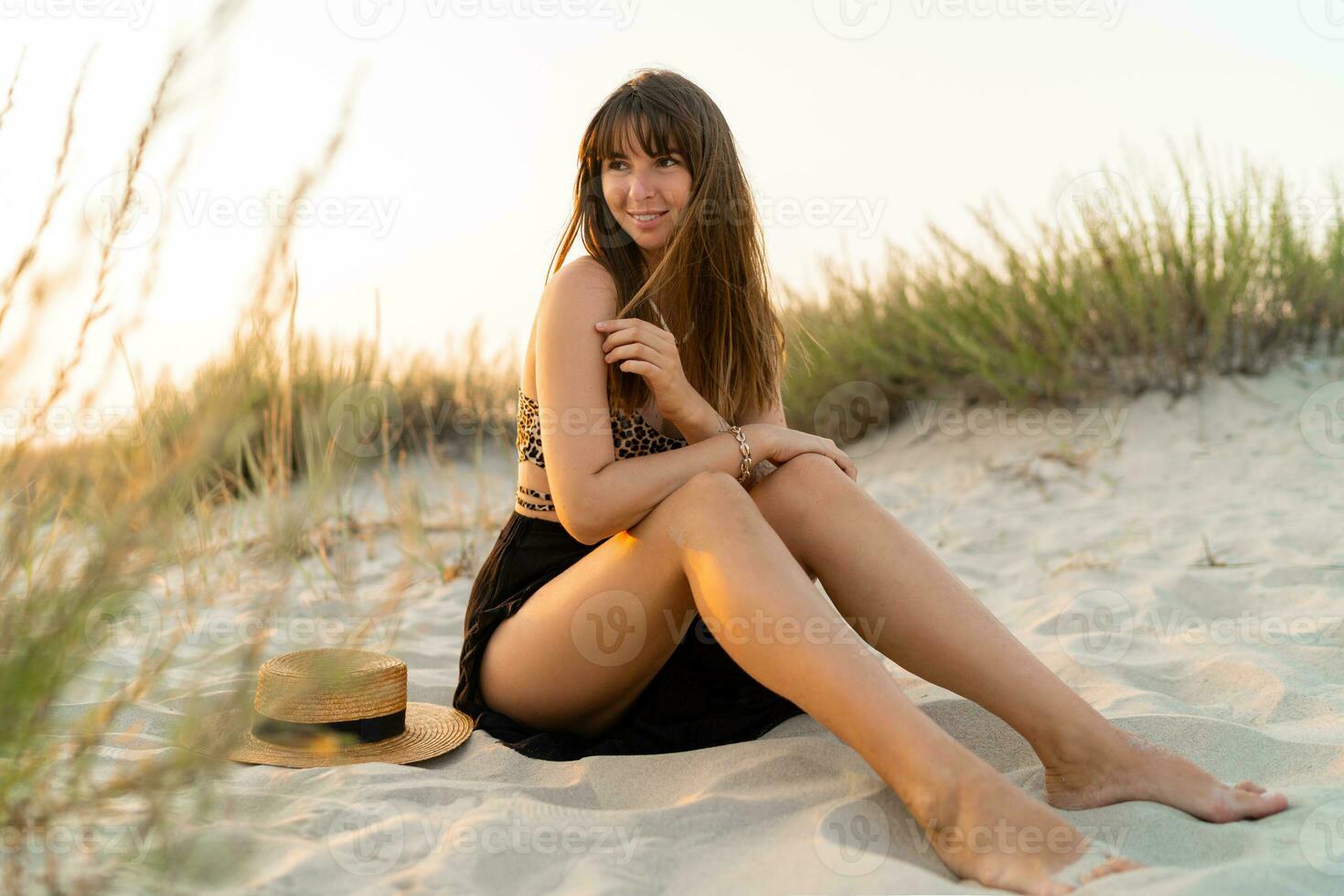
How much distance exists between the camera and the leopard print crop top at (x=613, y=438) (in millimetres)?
2502

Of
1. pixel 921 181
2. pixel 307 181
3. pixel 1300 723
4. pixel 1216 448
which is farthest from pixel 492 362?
pixel 307 181

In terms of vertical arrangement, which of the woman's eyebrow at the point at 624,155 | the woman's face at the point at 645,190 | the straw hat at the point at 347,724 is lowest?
the straw hat at the point at 347,724

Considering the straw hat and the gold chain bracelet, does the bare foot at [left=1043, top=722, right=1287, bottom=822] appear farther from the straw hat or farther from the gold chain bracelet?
the straw hat

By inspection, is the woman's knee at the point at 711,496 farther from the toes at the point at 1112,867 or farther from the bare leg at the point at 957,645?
the toes at the point at 1112,867

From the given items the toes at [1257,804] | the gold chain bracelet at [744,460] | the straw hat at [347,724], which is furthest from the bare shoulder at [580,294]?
the toes at [1257,804]

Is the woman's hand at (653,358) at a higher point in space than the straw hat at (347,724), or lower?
higher

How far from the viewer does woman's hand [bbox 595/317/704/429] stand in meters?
2.23

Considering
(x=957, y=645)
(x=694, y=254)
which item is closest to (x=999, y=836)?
(x=957, y=645)

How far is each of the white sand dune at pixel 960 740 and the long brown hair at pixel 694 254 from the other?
0.85m

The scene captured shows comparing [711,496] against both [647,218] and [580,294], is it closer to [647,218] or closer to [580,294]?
[580,294]

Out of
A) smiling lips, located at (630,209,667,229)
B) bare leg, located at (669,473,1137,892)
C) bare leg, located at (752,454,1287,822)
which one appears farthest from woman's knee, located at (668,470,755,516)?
smiling lips, located at (630,209,667,229)

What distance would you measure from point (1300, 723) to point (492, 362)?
4999mm

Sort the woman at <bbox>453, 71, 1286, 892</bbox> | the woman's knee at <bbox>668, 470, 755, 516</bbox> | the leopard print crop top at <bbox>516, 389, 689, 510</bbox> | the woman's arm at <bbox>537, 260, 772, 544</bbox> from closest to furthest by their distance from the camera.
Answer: the woman at <bbox>453, 71, 1286, 892</bbox> < the woman's knee at <bbox>668, 470, 755, 516</bbox> < the woman's arm at <bbox>537, 260, 772, 544</bbox> < the leopard print crop top at <bbox>516, 389, 689, 510</bbox>

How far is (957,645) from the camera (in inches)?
78.9
